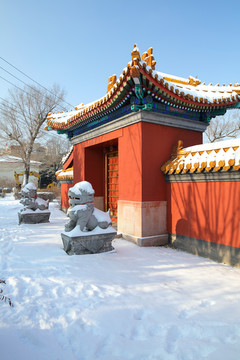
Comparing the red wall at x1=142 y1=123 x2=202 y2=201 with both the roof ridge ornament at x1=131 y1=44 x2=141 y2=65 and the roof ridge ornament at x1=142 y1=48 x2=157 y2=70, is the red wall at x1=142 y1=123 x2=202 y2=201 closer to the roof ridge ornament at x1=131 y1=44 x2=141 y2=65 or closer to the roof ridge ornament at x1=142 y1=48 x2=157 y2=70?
the roof ridge ornament at x1=142 y1=48 x2=157 y2=70

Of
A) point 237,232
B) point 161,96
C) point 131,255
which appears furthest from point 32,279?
point 161,96

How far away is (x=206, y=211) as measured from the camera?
4664 mm

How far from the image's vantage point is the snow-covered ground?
1.89 m

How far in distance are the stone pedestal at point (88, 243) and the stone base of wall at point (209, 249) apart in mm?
1748

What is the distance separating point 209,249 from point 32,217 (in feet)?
17.7

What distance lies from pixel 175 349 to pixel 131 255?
256 cm

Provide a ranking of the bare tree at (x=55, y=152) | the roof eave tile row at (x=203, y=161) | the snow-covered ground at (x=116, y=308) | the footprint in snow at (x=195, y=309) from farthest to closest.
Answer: the bare tree at (x=55, y=152) < the roof eave tile row at (x=203, y=161) < the footprint in snow at (x=195, y=309) < the snow-covered ground at (x=116, y=308)

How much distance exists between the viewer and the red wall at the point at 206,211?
4.18 meters

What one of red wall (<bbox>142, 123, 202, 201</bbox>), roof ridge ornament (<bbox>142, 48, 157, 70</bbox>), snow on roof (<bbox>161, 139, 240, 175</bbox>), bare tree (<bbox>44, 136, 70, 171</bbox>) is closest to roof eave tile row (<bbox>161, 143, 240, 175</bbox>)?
snow on roof (<bbox>161, 139, 240, 175</bbox>)

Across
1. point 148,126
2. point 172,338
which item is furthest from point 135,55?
point 172,338

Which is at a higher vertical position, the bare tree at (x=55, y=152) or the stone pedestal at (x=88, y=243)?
the bare tree at (x=55, y=152)

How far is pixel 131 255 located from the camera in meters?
4.46

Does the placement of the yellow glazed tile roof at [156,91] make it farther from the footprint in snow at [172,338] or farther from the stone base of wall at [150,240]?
the footprint in snow at [172,338]

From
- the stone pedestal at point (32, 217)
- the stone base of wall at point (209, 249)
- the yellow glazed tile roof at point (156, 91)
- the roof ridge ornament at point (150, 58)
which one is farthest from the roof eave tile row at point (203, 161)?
the stone pedestal at point (32, 217)
